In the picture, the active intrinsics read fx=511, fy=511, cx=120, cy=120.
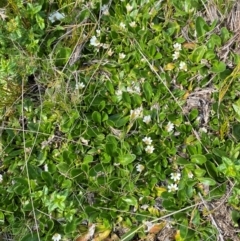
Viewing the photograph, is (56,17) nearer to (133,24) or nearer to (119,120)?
(133,24)

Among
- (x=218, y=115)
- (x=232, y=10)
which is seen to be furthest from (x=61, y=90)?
(x=232, y=10)

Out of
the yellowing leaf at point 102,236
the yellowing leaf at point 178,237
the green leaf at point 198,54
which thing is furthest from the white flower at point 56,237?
the green leaf at point 198,54

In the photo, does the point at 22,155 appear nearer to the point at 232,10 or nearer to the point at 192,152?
the point at 192,152

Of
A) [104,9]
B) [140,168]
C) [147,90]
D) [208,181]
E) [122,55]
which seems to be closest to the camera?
[208,181]

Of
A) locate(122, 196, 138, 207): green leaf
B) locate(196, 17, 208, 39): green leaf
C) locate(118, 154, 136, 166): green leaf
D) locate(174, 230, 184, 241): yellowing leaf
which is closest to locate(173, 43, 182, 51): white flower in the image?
locate(196, 17, 208, 39): green leaf

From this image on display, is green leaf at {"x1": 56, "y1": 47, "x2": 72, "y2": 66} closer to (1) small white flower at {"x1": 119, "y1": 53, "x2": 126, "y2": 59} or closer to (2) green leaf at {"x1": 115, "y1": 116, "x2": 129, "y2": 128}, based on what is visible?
(1) small white flower at {"x1": 119, "y1": 53, "x2": 126, "y2": 59}

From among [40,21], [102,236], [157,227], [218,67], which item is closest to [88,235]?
[102,236]

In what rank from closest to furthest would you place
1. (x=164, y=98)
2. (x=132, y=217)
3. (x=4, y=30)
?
1. (x=132, y=217)
2. (x=164, y=98)
3. (x=4, y=30)

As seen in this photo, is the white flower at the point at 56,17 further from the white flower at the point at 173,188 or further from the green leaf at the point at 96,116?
the white flower at the point at 173,188
